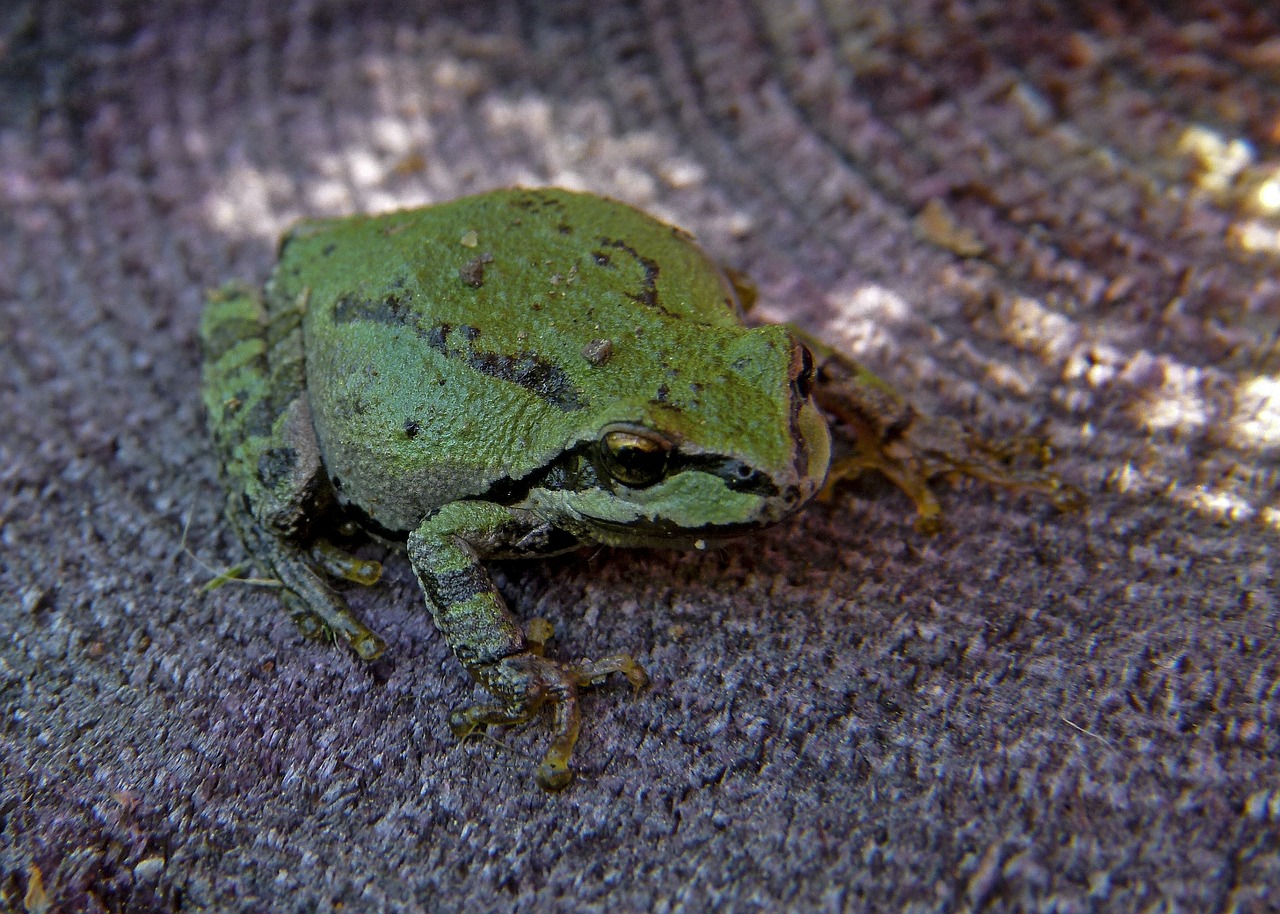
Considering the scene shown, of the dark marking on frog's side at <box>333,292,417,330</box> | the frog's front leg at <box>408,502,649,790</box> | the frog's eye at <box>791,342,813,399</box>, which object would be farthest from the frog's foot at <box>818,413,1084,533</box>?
the dark marking on frog's side at <box>333,292,417,330</box>

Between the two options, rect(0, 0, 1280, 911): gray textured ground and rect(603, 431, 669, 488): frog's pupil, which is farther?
rect(603, 431, 669, 488): frog's pupil

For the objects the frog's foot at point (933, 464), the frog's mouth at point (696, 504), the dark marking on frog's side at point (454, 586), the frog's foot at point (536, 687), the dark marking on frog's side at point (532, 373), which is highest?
the dark marking on frog's side at point (532, 373)

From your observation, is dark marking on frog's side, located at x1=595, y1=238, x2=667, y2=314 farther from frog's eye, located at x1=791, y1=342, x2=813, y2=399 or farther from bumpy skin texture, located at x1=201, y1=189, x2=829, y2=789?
frog's eye, located at x1=791, y1=342, x2=813, y2=399

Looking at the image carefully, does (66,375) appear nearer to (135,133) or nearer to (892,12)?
(135,133)

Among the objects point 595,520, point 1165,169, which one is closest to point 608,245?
point 595,520

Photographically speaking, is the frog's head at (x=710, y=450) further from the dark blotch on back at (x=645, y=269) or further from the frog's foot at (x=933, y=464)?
the frog's foot at (x=933, y=464)

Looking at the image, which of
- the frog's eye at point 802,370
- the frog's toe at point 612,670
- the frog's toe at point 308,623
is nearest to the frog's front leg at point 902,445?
the frog's eye at point 802,370
